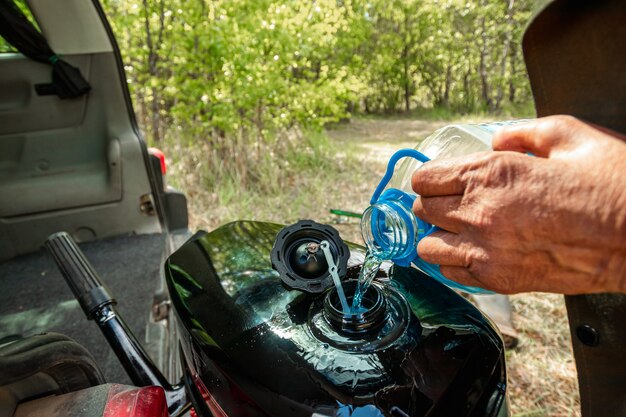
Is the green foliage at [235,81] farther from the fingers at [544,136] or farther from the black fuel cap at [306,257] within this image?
the fingers at [544,136]

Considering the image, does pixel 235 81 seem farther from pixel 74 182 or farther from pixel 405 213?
pixel 405 213

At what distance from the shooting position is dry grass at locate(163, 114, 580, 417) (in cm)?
219

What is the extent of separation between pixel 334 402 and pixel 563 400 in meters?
2.01

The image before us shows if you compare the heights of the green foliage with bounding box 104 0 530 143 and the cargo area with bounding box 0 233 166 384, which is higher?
the green foliage with bounding box 104 0 530 143

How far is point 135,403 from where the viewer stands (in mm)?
760

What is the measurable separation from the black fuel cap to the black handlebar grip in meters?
0.57

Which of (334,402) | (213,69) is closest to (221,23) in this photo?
(213,69)

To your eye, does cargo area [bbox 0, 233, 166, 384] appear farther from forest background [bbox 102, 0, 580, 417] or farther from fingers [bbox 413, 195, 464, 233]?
forest background [bbox 102, 0, 580, 417]

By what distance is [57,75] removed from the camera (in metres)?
2.49

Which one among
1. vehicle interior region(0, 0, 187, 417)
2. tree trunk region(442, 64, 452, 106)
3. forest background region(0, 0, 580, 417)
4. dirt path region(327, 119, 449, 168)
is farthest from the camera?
tree trunk region(442, 64, 452, 106)

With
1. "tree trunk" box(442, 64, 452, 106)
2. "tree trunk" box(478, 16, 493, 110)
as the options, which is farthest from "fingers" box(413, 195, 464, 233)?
"tree trunk" box(442, 64, 452, 106)

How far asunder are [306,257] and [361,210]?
13.5 ft

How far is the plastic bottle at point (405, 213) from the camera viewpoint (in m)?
0.89

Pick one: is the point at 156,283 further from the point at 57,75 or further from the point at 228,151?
the point at 228,151
